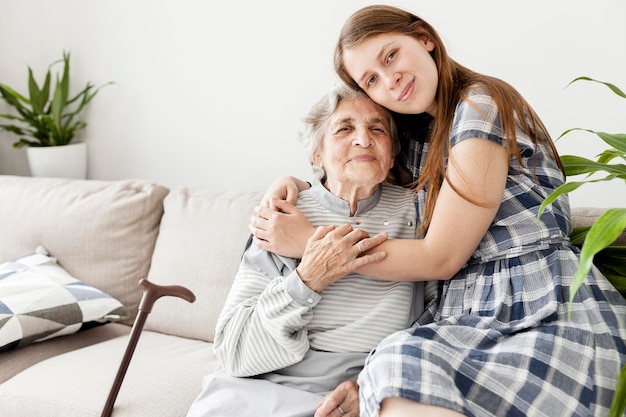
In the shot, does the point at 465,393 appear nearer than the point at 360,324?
Yes

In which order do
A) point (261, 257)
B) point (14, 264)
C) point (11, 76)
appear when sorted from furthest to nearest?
point (11, 76) < point (14, 264) < point (261, 257)

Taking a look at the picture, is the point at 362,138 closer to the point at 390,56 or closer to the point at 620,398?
the point at 390,56

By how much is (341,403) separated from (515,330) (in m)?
0.41

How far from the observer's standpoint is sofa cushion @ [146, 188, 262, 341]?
2.31 m

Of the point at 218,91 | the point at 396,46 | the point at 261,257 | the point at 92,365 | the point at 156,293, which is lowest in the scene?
the point at 92,365

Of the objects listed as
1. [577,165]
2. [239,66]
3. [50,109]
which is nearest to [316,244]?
[577,165]

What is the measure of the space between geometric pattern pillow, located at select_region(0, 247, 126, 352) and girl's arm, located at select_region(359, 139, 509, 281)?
1172 mm

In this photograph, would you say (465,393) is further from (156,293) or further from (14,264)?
(14,264)

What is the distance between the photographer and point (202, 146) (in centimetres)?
294

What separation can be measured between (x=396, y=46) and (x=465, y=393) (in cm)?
80

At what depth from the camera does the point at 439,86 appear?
1718 millimetres

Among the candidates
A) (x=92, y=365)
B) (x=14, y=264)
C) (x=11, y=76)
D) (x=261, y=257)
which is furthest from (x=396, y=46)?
(x=11, y=76)

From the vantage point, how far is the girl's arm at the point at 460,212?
61.3 inches

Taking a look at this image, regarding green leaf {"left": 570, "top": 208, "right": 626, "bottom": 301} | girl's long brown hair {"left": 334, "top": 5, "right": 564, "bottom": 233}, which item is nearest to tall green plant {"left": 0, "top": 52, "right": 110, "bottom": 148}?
girl's long brown hair {"left": 334, "top": 5, "right": 564, "bottom": 233}
